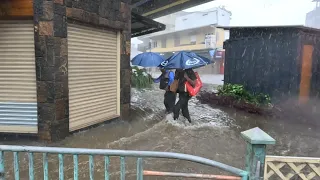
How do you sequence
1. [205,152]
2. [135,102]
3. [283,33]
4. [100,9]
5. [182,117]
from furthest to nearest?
[135,102] → [283,33] → [182,117] → [100,9] → [205,152]

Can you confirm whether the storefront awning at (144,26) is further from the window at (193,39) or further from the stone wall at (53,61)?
the window at (193,39)

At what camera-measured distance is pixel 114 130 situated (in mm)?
6992

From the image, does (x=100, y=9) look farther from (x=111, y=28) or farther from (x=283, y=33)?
(x=283, y=33)

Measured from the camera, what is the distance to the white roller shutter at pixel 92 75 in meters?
6.27

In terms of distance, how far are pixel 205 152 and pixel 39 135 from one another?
137 inches

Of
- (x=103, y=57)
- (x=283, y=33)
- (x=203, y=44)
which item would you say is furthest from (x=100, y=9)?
(x=203, y=44)

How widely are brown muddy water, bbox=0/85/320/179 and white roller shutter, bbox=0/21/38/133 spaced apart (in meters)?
0.42

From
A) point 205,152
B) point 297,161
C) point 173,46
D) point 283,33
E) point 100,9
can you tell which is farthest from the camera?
point 173,46

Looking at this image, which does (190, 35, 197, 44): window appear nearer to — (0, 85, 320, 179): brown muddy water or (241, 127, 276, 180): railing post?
(0, 85, 320, 179): brown muddy water

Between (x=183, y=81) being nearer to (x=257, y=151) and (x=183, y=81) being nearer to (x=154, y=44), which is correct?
(x=257, y=151)

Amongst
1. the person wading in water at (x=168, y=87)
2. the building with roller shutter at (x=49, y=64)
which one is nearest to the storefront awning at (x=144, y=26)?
the person wading in water at (x=168, y=87)

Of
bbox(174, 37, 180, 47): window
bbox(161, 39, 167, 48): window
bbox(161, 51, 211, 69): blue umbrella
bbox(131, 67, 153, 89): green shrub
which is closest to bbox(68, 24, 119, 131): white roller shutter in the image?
bbox(161, 51, 211, 69): blue umbrella

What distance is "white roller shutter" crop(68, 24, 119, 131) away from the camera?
6273 millimetres

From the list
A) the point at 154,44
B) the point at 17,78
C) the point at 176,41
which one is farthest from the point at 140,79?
the point at 154,44
